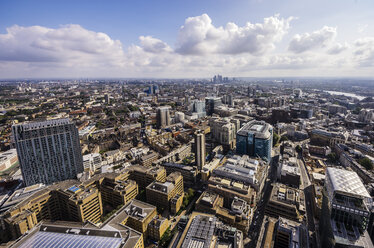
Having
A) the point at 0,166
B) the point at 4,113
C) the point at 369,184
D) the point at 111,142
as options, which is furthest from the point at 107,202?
the point at 4,113

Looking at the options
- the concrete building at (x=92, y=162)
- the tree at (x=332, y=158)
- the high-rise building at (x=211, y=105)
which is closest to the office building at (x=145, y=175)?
the concrete building at (x=92, y=162)

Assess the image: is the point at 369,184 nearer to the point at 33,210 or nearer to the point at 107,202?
the point at 107,202

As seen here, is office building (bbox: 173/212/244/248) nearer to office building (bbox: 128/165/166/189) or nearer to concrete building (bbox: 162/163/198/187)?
office building (bbox: 128/165/166/189)

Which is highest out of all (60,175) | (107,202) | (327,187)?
(327,187)

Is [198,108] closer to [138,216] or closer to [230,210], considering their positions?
[230,210]

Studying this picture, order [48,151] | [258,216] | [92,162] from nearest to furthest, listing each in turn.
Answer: [258,216] < [48,151] < [92,162]

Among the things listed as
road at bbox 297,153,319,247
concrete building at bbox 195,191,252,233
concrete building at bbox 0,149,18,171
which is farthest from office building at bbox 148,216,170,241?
concrete building at bbox 0,149,18,171

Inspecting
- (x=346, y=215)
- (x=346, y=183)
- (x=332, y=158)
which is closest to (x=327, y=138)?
(x=332, y=158)
